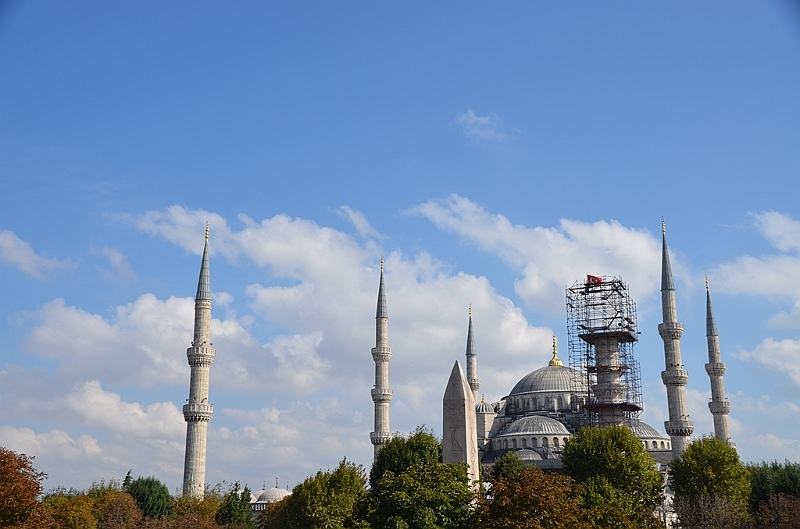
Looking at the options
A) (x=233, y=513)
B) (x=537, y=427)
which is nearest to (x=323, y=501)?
(x=233, y=513)

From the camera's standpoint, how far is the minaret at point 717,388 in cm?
5944

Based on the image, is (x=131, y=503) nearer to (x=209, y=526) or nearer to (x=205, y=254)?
(x=209, y=526)

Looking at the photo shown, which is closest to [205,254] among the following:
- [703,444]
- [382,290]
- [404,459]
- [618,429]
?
[382,290]

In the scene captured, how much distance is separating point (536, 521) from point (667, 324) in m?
37.3

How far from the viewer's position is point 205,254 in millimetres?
53562

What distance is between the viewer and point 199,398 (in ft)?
163

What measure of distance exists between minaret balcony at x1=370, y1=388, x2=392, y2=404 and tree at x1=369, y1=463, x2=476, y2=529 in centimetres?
3343

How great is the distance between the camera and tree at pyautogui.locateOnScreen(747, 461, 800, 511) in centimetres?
4222

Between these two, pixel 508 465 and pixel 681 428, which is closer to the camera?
pixel 508 465

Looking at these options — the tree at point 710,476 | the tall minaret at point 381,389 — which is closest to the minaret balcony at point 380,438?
the tall minaret at point 381,389

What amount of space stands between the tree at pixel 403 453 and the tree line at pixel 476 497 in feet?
0.25

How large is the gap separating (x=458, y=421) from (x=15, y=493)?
45.3 ft

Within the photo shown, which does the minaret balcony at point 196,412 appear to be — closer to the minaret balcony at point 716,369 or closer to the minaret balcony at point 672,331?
the minaret balcony at point 672,331

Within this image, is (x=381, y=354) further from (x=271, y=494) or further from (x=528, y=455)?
(x=271, y=494)
